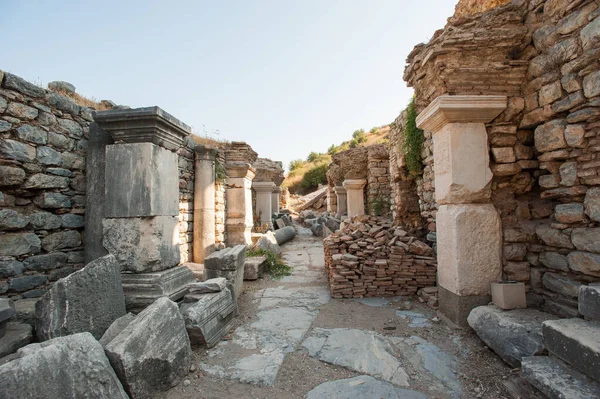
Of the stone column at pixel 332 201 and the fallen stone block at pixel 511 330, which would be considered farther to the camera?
the stone column at pixel 332 201

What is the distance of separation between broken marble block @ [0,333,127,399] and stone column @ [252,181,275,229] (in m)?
9.40

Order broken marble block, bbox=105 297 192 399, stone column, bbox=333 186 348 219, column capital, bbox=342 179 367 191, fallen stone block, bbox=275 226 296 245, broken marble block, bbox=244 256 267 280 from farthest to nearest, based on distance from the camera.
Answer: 1. stone column, bbox=333 186 348 219
2. column capital, bbox=342 179 367 191
3. fallen stone block, bbox=275 226 296 245
4. broken marble block, bbox=244 256 267 280
5. broken marble block, bbox=105 297 192 399

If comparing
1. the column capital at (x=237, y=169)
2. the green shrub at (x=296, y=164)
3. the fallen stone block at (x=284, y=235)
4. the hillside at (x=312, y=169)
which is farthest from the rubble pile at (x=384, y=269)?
the green shrub at (x=296, y=164)

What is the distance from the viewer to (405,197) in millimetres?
5715

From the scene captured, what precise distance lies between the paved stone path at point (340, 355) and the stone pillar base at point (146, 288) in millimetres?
812

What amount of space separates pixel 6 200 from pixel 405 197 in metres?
5.89

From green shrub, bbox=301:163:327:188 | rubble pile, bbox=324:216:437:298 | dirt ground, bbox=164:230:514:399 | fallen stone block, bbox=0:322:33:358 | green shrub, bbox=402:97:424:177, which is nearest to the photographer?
fallen stone block, bbox=0:322:33:358

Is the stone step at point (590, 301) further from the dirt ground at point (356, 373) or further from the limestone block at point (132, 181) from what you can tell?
the limestone block at point (132, 181)

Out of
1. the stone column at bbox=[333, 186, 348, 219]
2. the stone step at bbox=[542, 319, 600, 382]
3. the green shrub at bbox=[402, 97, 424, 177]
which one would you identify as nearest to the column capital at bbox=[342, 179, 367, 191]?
the stone column at bbox=[333, 186, 348, 219]

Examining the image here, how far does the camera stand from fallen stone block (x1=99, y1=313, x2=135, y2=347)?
2.23 metres

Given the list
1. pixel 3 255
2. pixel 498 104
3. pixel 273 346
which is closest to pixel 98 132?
pixel 3 255

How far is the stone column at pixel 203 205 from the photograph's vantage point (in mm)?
6336

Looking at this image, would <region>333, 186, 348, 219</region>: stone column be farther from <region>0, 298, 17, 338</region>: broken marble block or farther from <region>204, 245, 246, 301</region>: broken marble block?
<region>0, 298, 17, 338</region>: broken marble block

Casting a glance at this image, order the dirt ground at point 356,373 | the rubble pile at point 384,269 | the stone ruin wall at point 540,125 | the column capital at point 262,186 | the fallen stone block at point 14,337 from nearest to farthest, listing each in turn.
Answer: the fallen stone block at point 14,337
the dirt ground at point 356,373
the stone ruin wall at point 540,125
the rubble pile at point 384,269
the column capital at point 262,186
